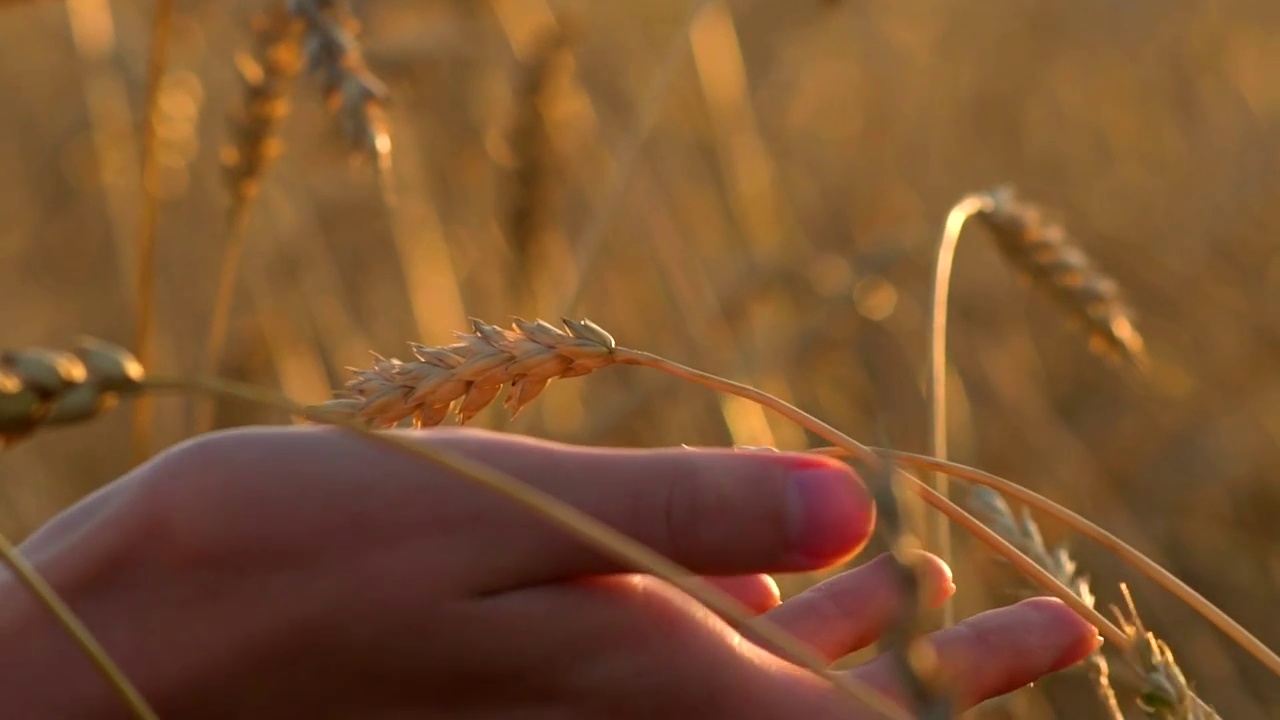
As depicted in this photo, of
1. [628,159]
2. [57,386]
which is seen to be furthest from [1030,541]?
[628,159]

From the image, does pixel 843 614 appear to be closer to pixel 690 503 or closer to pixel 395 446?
pixel 690 503

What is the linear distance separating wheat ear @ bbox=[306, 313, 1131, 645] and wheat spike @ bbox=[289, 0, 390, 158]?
0.39 m

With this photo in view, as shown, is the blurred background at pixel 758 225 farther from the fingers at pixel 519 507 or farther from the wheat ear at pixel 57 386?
the wheat ear at pixel 57 386

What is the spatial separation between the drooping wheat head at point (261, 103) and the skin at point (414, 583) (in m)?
0.64

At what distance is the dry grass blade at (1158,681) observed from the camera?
66 centimetres

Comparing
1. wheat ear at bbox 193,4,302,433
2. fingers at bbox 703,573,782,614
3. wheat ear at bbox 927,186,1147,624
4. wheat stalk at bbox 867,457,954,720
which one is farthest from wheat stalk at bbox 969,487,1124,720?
wheat ear at bbox 193,4,302,433

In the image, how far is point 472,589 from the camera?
69 centimetres

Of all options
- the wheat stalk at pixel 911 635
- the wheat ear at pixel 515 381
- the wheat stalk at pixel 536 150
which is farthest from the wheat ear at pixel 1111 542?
the wheat stalk at pixel 536 150

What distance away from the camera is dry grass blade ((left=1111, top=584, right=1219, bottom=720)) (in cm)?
66

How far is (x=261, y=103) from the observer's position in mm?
1322

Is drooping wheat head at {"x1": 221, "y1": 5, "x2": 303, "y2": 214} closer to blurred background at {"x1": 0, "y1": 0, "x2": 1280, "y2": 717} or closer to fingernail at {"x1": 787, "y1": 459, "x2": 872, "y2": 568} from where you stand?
blurred background at {"x1": 0, "y1": 0, "x2": 1280, "y2": 717}

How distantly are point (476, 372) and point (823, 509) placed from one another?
19cm

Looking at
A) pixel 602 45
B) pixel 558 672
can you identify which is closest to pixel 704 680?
pixel 558 672

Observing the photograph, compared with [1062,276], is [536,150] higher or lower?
higher
